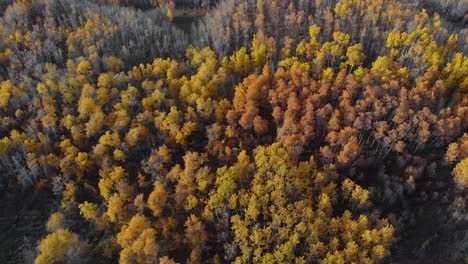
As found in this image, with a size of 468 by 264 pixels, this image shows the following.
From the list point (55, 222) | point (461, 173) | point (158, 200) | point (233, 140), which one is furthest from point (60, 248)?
point (461, 173)

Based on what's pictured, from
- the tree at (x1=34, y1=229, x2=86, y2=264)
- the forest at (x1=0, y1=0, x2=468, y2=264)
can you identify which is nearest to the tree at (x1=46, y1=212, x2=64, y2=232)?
the forest at (x1=0, y1=0, x2=468, y2=264)

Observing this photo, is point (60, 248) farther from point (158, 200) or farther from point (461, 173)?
point (461, 173)

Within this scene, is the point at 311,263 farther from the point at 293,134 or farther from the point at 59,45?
the point at 59,45

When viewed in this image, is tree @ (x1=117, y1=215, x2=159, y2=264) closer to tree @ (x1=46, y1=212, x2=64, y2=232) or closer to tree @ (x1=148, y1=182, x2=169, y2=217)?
tree @ (x1=148, y1=182, x2=169, y2=217)

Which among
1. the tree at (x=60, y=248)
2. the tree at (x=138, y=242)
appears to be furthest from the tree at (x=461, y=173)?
the tree at (x=60, y=248)

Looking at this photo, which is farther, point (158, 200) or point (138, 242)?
point (158, 200)

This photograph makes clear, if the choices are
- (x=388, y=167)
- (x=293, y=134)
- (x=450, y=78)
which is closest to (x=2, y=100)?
(x=293, y=134)

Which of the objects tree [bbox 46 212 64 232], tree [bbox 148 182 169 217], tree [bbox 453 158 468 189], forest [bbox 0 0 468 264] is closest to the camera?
forest [bbox 0 0 468 264]

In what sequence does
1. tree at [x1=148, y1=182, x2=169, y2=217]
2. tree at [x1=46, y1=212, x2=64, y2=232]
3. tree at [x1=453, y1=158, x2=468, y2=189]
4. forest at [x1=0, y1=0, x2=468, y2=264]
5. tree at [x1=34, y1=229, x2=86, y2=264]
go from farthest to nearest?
1. tree at [x1=453, y1=158, x2=468, y2=189]
2. tree at [x1=148, y1=182, x2=169, y2=217]
3. tree at [x1=46, y1=212, x2=64, y2=232]
4. forest at [x1=0, y1=0, x2=468, y2=264]
5. tree at [x1=34, y1=229, x2=86, y2=264]

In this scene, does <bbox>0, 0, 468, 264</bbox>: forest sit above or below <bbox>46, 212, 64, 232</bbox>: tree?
Result: above
